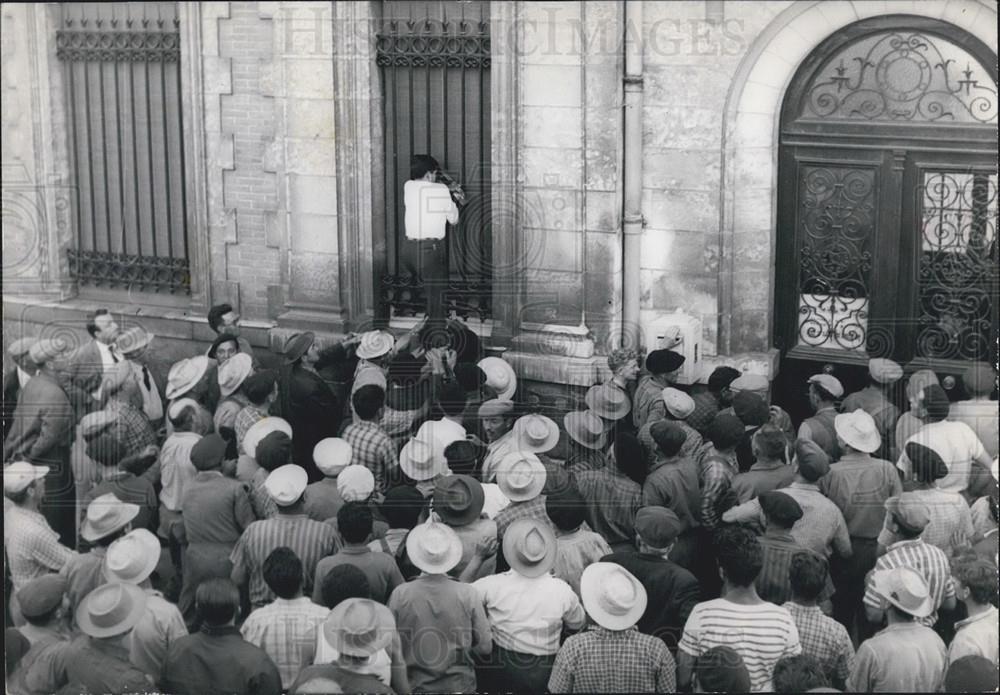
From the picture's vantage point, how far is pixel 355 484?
904cm

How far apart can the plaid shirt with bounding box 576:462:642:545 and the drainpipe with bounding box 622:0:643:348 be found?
10.2 ft

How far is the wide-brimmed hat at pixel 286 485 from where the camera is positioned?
342 inches

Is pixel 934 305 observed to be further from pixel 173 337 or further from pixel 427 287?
pixel 173 337

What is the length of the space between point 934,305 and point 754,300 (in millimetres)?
1396

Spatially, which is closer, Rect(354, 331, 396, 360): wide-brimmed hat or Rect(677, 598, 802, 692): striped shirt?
Rect(677, 598, 802, 692): striped shirt

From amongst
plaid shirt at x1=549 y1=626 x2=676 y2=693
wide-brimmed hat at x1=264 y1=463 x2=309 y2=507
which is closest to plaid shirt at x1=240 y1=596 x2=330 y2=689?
wide-brimmed hat at x1=264 y1=463 x2=309 y2=507

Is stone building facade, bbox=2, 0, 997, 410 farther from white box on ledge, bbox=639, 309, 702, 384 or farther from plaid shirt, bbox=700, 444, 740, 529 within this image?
plaid shirt, bbox=700, 444, 740, 529

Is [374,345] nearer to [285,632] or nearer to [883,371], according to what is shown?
[883,371]

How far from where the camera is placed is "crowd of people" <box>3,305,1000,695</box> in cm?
760

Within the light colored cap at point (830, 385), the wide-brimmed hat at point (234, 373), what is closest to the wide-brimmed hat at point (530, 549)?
the light colored cap at point (830, 385)

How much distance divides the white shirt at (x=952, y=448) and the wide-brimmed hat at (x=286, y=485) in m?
3.64

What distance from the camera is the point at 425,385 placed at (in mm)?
11477

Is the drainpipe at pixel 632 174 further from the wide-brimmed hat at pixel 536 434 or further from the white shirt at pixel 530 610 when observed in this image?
the white shirt at pixel 530 610

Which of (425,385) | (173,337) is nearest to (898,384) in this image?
(425,385)
